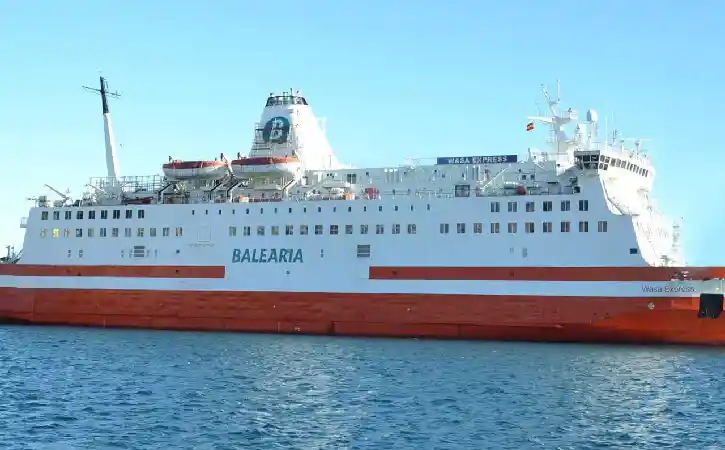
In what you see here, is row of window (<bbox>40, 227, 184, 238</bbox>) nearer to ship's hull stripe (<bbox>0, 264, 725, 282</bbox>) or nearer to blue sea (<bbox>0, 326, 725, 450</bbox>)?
ship's hull stripe (<bbox>0, 264, 725, 282</bbox>)

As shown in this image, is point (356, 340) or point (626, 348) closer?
point (626, 348)

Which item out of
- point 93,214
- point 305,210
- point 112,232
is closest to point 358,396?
point 305,210

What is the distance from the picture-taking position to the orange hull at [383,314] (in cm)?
2877

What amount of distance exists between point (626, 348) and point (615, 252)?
3081 millimetres

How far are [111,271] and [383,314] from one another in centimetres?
1124

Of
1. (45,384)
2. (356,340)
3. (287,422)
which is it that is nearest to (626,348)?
(356,340)

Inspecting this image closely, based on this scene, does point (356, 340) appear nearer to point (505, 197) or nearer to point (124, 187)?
point (505, 197)

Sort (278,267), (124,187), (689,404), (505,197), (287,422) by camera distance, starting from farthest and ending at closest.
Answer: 1. (124,187)
2. (278,267)
3. (505,197)
4. (689,404)
5. (287,422)

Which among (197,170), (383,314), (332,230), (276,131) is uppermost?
(276,131)

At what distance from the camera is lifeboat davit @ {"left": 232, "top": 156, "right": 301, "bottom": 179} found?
34.6m

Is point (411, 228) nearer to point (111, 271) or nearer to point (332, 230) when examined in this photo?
point (332, 230)

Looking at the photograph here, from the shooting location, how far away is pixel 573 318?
29609mm

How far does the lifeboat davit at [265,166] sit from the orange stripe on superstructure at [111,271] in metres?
3.85

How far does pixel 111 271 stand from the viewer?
35469 mm
